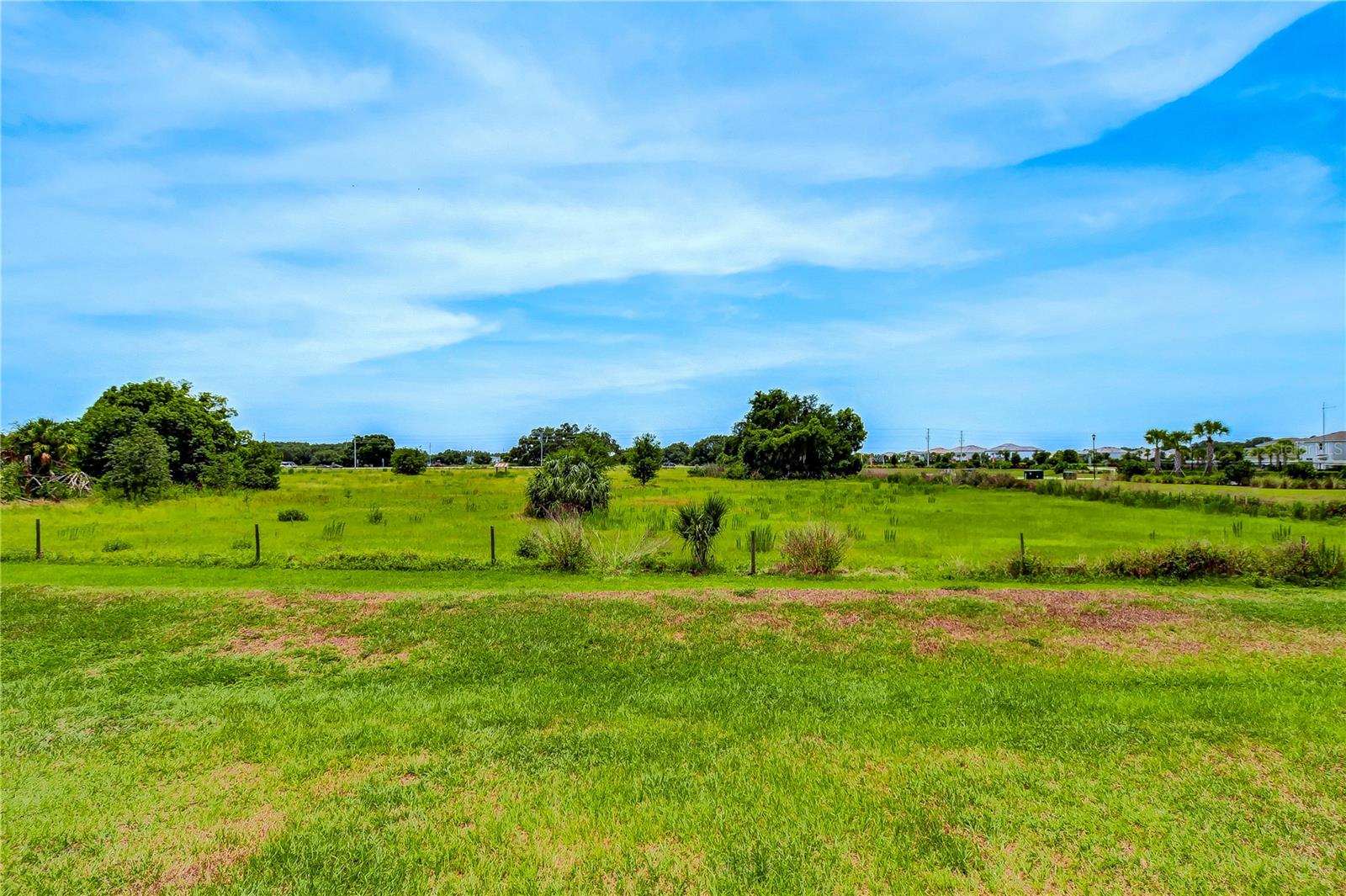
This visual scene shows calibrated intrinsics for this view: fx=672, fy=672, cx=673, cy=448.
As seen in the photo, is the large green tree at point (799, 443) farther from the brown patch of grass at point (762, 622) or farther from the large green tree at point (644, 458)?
the brown patch of grass at point (762, 622)

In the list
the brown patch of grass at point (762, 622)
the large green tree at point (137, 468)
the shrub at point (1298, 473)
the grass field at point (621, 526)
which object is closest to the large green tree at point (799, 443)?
the grass field at point (621, 526)

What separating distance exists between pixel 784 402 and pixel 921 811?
78.4m

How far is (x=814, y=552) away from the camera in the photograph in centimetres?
1641

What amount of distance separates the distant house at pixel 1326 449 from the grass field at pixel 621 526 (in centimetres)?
8161

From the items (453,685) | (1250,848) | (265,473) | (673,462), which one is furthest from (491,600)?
(673,462)

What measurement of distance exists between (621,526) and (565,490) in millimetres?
4813

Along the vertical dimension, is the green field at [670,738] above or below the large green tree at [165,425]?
below

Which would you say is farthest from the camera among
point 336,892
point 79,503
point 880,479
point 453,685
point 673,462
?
point 673,462

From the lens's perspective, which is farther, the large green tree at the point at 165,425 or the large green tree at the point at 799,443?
the large green tree at the point at 799,443

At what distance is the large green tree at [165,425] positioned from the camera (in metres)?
40.1

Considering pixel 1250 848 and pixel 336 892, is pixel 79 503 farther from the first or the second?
pixel 1250 848

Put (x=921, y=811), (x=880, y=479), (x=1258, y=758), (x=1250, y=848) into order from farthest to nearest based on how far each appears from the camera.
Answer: (x=880, y=479) < (x=1258, y=758) < (x=921, y=811) < (x=1250, y=848)

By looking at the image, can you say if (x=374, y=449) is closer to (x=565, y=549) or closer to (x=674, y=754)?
(x=565, y=549)

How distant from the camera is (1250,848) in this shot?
15.7ft
